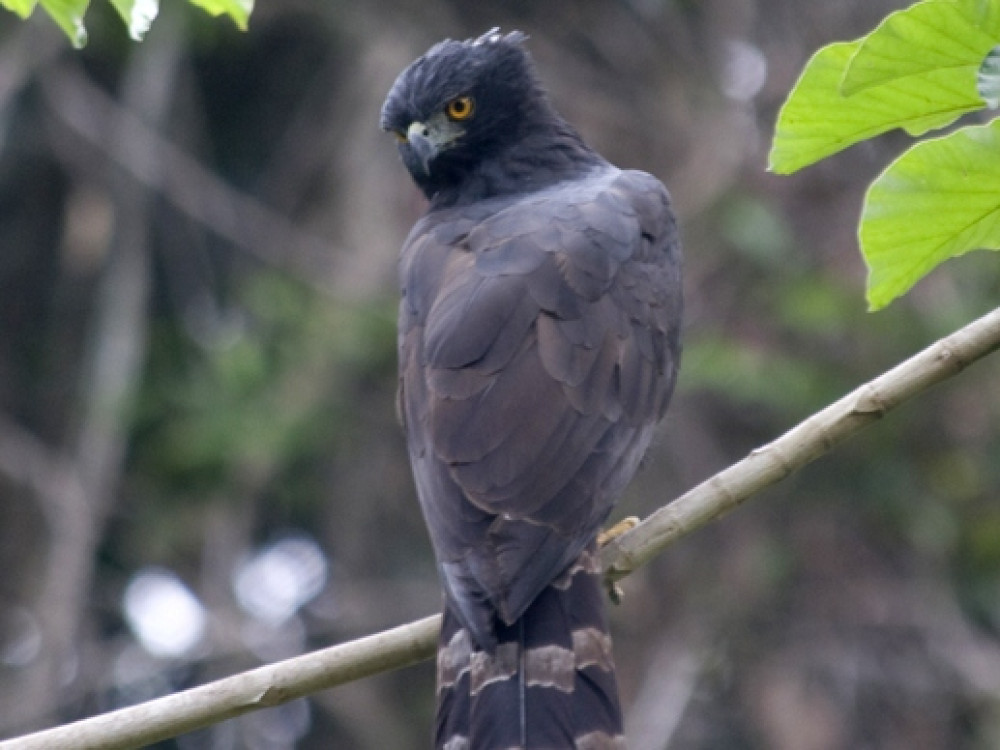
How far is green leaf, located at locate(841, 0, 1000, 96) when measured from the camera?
292cm

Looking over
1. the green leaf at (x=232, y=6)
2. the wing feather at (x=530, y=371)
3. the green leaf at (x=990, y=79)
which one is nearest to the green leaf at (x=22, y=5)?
the green leaf at (x=232, y=6)

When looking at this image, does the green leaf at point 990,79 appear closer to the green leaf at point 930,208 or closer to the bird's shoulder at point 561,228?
the green leaf at point 930,208

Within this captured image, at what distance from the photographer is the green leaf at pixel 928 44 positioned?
9.57 ft

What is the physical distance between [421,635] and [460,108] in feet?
7.85

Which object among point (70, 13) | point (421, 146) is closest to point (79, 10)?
point (70, 13)

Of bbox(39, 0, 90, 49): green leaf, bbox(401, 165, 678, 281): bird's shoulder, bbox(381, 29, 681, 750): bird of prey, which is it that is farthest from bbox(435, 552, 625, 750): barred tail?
bbox(39, 0, 90, 49): green leaf

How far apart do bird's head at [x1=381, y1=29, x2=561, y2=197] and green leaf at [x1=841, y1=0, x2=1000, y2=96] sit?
276cm

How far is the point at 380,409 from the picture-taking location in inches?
400

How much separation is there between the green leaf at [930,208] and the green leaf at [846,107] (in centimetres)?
7

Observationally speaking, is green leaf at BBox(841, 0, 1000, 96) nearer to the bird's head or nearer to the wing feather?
the wing feather

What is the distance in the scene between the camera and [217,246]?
11.3 m

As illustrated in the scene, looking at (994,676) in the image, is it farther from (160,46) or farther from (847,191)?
(160,46)

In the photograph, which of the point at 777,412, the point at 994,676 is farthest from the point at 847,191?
the point at 994,676

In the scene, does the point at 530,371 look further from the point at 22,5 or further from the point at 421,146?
the point at 22,5
